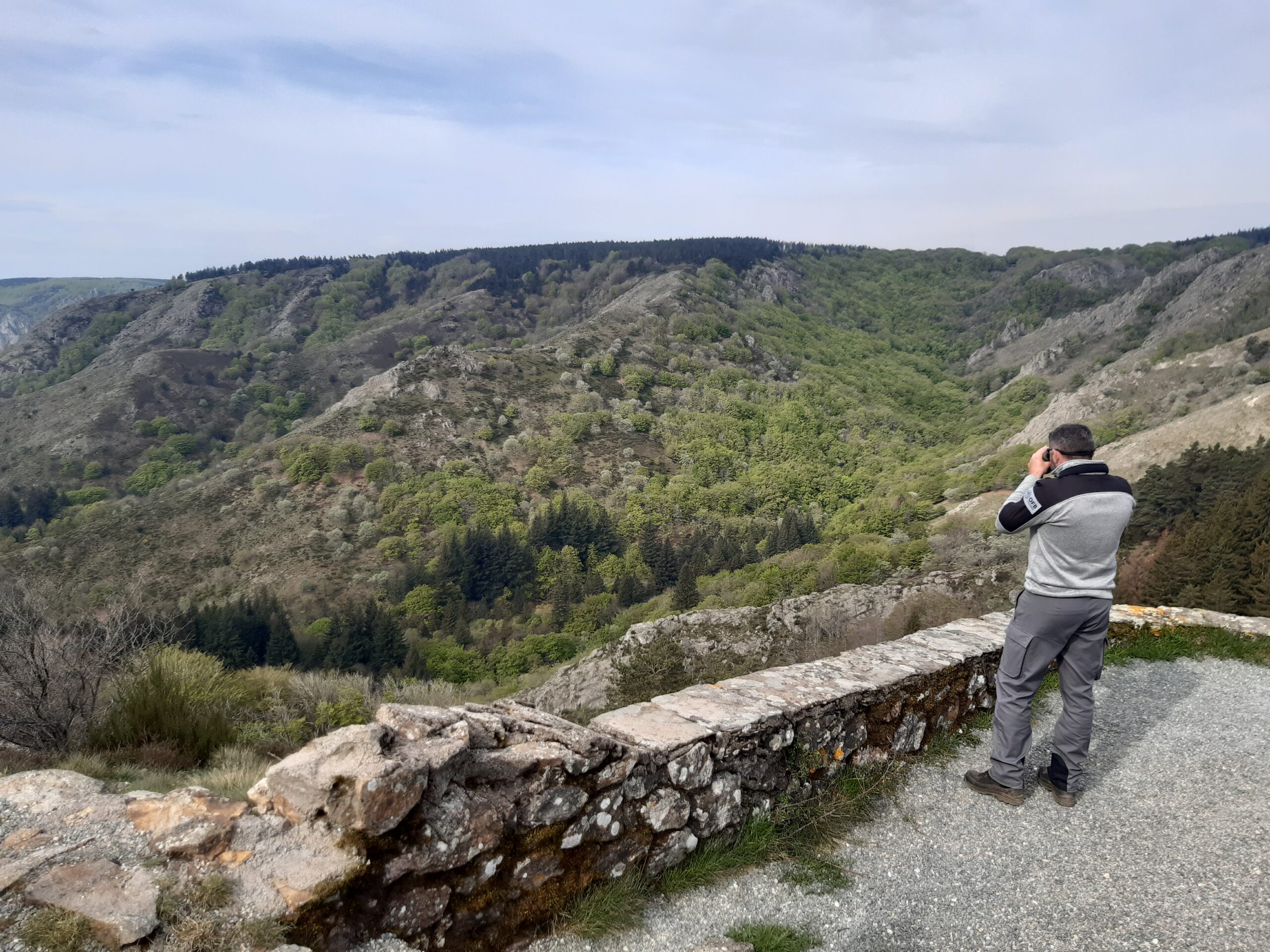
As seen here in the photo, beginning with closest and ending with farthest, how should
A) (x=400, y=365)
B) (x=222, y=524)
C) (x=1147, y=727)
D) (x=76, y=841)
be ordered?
(x=76, y=841) < (x=1147, y=727) < (x=222, y=524) < (x=400, y=365)

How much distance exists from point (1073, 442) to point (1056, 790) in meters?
2.45

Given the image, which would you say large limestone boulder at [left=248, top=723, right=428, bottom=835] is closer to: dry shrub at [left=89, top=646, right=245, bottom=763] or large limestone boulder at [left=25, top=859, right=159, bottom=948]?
large limestone boulder at [left=25, top=859, right=159, bottom=948]

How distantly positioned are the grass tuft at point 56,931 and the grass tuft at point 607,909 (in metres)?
1.97

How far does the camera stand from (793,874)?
12.3ft

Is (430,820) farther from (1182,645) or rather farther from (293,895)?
(1182,645)

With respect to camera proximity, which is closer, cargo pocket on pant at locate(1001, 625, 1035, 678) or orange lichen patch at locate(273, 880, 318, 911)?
orange lichen patch at locate(273, 880, 318, 911)

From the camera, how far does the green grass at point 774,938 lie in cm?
316

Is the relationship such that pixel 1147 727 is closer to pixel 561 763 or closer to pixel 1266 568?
pixel 561 763

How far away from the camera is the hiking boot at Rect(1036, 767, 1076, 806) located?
4340 mm

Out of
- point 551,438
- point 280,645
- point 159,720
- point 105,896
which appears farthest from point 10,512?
point 105,896

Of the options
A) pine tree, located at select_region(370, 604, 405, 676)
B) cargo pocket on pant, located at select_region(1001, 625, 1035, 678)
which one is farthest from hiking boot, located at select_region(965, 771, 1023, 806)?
pine tree, located at select_region(370, 604, 405, 676)

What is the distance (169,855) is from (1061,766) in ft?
17.2

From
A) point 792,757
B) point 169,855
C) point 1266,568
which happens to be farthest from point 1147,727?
point 1266,568

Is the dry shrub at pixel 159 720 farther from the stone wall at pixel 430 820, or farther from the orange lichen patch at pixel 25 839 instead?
the orange lichen patch at pixel 25 839
